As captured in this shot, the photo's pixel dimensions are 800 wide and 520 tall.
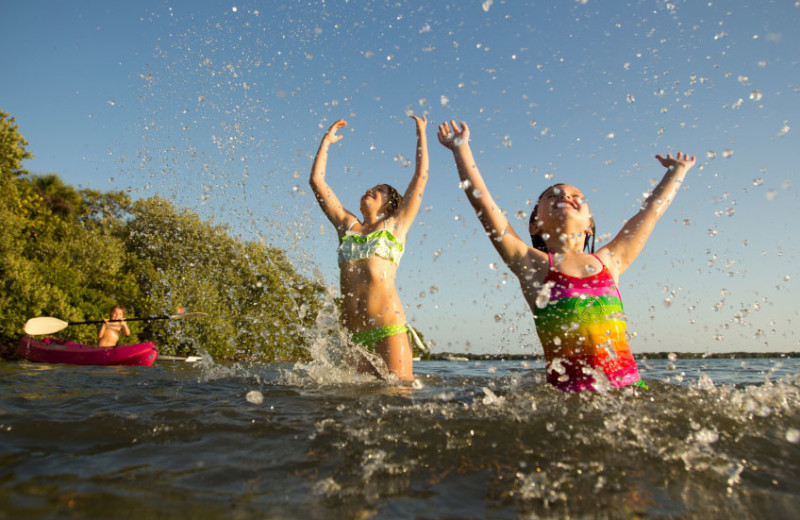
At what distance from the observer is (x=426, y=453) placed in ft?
8.85

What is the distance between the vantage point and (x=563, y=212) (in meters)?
3.90

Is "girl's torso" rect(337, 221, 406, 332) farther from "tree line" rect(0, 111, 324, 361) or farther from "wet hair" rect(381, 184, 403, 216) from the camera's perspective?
"tree line" rect(0, 111, 324, 361)

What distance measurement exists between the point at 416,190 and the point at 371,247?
0.73m

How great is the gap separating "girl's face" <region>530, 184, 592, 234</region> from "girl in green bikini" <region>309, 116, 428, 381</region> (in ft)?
4.88

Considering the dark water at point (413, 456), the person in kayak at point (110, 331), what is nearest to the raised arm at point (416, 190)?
the dark water at point (413, 456)

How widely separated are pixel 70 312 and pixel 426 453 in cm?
2245

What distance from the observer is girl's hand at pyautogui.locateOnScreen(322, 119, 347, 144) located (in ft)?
19.9

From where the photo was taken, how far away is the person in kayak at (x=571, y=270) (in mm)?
3621

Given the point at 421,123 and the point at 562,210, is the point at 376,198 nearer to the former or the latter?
the point at 421,123

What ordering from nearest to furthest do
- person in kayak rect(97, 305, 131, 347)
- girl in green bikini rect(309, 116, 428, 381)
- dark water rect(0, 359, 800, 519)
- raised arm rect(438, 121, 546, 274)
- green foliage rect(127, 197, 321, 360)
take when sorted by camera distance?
dark water rect(0, 359, 800, 519) → raised arm rect(438, 121, 546, 274) → girl in green bikini rect(309, 116, 428, 381) → person in kayak rect(97, 305, 131, 347) → green foliage rect(127, 197, 321, 360)

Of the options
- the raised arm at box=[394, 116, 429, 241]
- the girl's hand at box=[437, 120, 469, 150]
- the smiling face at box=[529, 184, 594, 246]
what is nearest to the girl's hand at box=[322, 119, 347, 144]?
the raised arm at box=[394, 116, 429, 241]

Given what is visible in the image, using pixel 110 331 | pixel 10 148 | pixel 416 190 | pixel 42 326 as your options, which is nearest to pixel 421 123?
pixel 416 190

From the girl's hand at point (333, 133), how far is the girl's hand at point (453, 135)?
2280mm

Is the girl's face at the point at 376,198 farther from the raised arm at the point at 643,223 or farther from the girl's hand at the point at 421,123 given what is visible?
the raised arm at the point at 643,223
